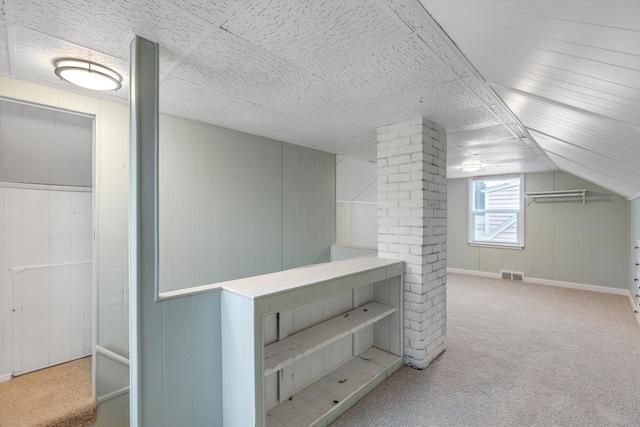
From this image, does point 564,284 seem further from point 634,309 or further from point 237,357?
point 237,357

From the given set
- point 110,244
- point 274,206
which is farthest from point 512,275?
point 110,244

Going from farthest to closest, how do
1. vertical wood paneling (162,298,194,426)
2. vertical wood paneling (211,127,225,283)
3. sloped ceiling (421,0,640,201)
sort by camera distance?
vertical wood paneling (211,127,225,283) → vertical wood paneling (162,298,194,426) → sloped ceiling (421,0,640,201)

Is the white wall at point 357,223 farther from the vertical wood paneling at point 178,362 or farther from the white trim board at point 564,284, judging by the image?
the vertical wood paneling at point 178,362

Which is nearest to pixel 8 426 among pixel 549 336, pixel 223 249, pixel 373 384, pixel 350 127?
pixel 223 249

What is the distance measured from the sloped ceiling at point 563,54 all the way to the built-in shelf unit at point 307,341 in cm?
143

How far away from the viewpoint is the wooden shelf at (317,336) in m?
1.71

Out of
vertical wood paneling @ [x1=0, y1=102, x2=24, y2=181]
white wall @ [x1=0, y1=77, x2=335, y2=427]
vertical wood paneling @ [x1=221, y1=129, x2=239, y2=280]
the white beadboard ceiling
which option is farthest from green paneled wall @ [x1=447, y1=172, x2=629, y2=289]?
vertical wood paneling @ [x1=0, y1=102, x2=24, y2=181]

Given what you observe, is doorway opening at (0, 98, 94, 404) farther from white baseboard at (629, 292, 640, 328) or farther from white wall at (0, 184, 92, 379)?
white baseboard at (629, 292, 640, 328)

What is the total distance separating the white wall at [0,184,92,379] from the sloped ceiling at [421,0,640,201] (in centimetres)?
319

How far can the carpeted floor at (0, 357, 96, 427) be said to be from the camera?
1.97m

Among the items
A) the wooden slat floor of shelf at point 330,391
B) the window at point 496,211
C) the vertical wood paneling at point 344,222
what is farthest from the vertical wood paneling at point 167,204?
the window at point 496,211

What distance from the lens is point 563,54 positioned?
3.34 ft

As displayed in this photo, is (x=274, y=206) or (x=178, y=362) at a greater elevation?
(x=274, y=206)

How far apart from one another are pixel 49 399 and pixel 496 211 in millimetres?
6725
